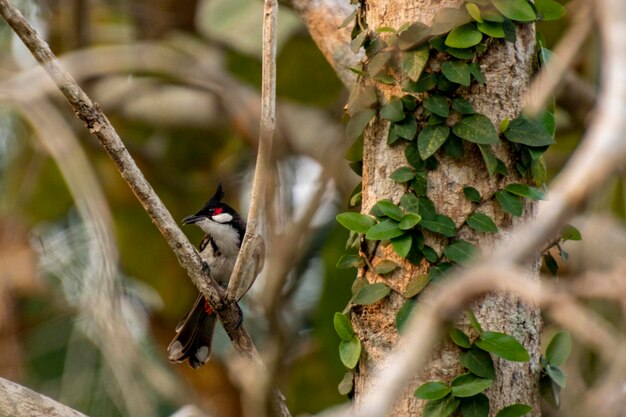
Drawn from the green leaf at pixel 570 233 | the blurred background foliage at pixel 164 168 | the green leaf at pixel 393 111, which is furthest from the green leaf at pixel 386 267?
the blurred background foliage at pixel 164 168

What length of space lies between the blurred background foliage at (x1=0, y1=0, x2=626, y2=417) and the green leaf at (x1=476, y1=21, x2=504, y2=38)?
2.04 metres

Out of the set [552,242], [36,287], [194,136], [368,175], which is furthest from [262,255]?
[194,136]

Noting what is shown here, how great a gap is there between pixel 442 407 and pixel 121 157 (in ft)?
2.99

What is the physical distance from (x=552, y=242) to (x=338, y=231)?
1989 millimetres

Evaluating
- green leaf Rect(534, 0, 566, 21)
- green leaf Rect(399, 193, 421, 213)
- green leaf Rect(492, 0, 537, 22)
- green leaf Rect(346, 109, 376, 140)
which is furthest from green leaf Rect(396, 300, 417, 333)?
green leaf Rect(534, 0, 566, 21)

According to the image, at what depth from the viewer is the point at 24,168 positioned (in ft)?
17.4

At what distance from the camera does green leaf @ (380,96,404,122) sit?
7.42ft

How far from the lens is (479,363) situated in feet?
7.15

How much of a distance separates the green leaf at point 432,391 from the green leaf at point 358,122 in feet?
2.04

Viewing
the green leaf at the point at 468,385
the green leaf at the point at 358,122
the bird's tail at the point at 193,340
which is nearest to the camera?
the green leaf at the point at 468,385

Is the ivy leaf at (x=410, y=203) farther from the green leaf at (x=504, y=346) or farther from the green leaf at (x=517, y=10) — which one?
the green leaf at (x=517, y=10)

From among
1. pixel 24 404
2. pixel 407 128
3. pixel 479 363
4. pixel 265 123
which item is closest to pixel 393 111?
pixel 407 128

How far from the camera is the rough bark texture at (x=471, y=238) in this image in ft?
7.30

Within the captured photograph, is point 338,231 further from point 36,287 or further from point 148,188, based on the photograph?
point 148,188
